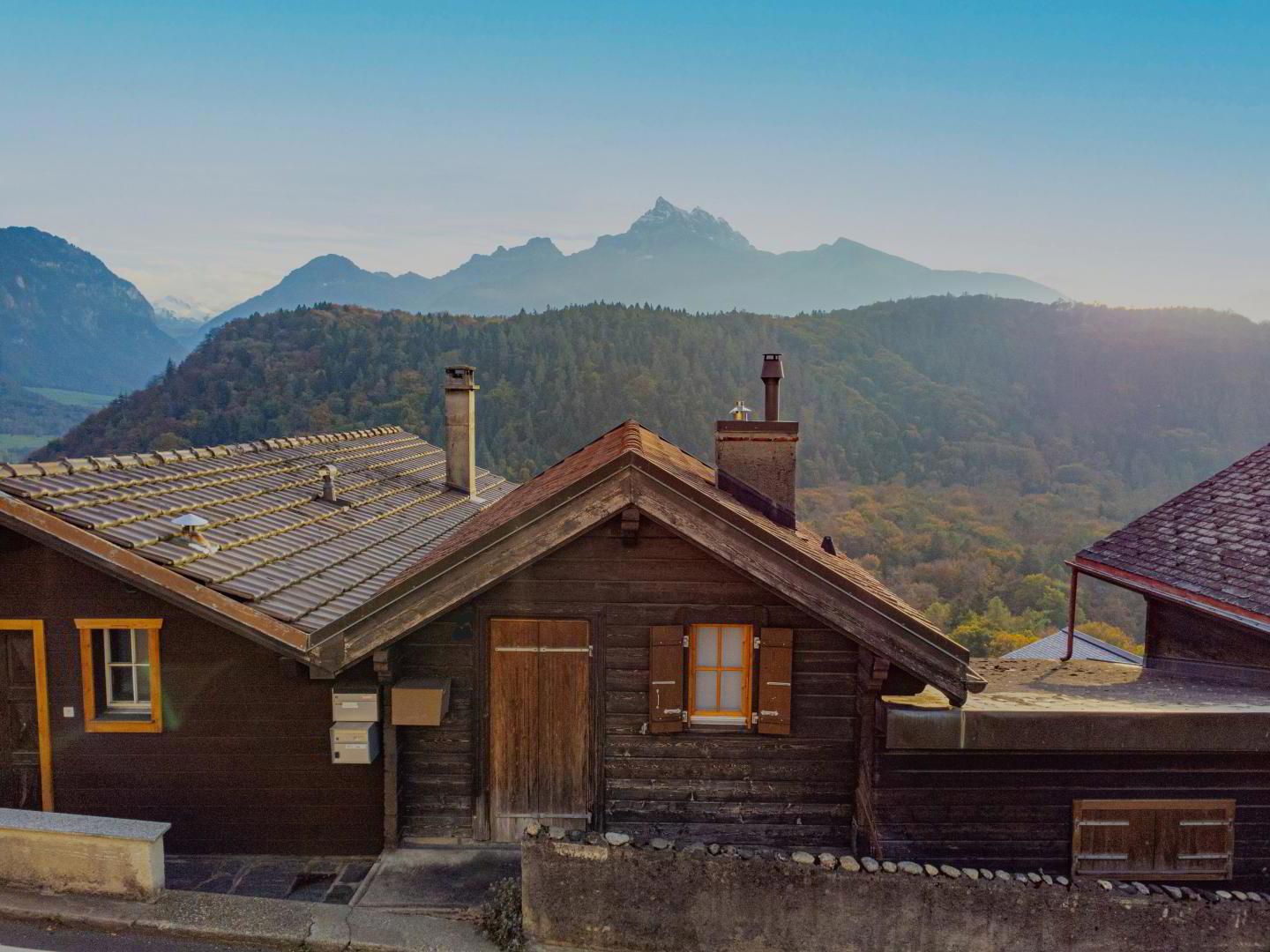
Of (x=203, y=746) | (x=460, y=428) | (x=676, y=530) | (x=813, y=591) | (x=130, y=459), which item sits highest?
(x=460, y=428)

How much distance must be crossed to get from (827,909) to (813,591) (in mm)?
2709

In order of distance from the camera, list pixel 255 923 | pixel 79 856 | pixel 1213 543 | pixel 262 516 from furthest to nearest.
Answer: pixel 1213 543 → pixel 262 516 → pixel 79 856 → pixel 255 923

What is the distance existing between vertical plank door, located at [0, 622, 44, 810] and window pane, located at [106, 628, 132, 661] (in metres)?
0.66

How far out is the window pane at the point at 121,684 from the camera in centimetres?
928

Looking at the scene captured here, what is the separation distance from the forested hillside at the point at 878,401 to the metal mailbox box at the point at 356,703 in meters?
39.0

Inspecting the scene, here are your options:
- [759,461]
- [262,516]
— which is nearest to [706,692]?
→ [759,461]

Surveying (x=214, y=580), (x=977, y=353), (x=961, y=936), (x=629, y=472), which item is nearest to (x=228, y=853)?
(x=214, y=580)

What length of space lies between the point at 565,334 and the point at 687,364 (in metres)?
12.5

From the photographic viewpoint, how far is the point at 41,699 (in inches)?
357

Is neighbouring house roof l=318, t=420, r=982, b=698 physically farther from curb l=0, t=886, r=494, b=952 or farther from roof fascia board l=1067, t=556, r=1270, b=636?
roof fascia board l=1067, t=556, r=1270, b=636

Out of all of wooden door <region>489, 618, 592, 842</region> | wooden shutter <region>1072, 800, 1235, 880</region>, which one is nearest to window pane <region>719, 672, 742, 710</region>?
wooden door <region>489, 618, 592, 842</region>

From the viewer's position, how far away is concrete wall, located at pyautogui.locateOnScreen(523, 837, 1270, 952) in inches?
288

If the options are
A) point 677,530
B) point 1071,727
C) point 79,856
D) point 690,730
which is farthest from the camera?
point 690,730

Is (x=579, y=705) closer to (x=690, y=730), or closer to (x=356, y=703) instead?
(x=690, y=730)
